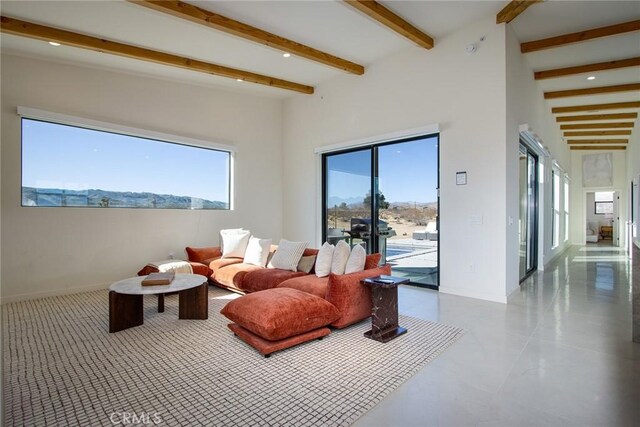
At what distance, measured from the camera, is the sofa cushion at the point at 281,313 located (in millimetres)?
2697

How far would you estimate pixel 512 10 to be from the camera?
12.6ft

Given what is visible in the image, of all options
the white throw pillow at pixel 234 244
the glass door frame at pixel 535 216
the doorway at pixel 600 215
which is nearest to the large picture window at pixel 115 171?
the white throw pillow at pixel 234 244

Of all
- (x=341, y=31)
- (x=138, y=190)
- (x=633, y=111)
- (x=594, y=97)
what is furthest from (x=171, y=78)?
(x=633, y=111)

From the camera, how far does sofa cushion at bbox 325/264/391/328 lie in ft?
10.4

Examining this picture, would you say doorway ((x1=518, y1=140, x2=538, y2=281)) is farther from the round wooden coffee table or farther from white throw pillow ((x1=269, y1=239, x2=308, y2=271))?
the round wooden coffee table

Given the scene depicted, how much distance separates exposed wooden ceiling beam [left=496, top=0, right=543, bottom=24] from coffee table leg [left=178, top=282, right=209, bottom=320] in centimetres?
493

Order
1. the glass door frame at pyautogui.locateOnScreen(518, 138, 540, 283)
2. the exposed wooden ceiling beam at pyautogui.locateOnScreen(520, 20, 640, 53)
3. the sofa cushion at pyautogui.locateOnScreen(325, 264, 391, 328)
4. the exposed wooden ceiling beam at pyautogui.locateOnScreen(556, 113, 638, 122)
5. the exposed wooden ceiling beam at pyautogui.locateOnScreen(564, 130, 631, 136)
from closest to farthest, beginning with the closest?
the sofa cushion at pyautogui.locateOnScreen(325, 264, 391, 328)
the exposed wooden ceiling beam at pyautogui.locateOnScreen(520, 20, 640, 53)
the glass door frame at pyautogui.locateOnScreen(518, 138, 540, 283)
the exposed wooden ceiling beam at pyautogui.locateOnScreen(556, 113, 638, 122)
the exposed wooden ceiling beam at pyautogui.locateOnScreen(564, 130, 631, 136)

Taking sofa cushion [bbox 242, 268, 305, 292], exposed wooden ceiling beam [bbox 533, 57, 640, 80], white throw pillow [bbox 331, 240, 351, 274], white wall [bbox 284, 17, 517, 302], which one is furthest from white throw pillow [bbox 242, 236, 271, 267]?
exposed wooden ceiling beam [bbox 533, 57, 640, 80]

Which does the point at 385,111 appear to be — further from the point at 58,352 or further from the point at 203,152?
the point at 58,352

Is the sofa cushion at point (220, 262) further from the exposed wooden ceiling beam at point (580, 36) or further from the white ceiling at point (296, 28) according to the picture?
the exposed wooden ceiling beam at point (580, 36)

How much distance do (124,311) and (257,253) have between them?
2094 mm

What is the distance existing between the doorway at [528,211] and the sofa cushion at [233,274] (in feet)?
14.6

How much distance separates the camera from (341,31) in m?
4.49

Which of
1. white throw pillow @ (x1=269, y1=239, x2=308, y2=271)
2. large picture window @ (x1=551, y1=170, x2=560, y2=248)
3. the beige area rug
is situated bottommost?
the beige area rug
